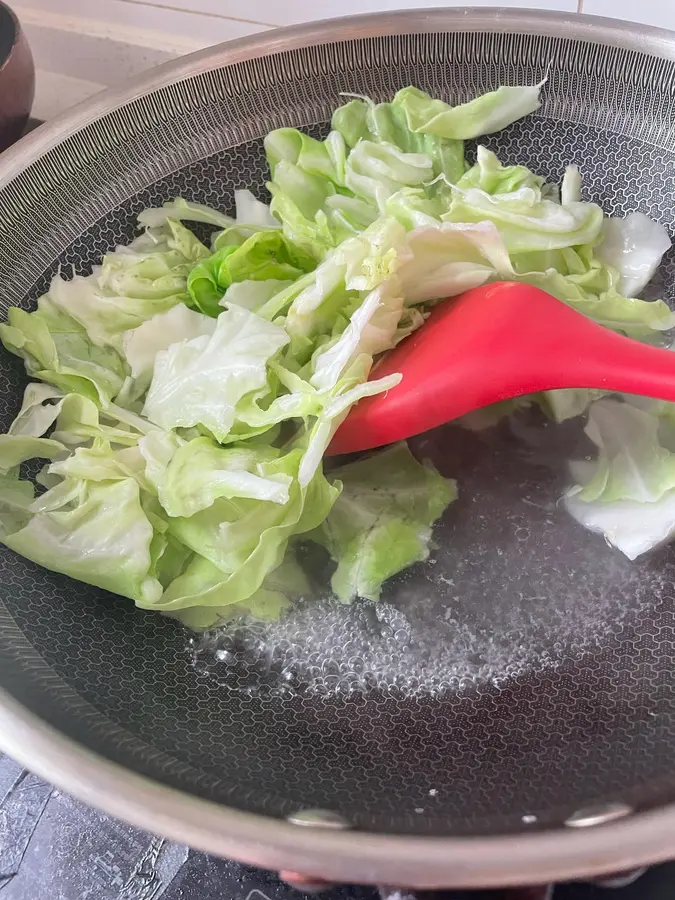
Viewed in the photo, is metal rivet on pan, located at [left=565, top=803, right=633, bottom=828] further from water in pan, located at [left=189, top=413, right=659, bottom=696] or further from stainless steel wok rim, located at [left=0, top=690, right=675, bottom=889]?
water in pan, located at [left=189, top=413, right=659, bottom=696]

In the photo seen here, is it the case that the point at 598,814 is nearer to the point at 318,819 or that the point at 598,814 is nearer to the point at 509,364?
the point at 318,819

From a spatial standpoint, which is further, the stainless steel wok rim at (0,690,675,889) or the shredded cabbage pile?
the shredded cabbage pile

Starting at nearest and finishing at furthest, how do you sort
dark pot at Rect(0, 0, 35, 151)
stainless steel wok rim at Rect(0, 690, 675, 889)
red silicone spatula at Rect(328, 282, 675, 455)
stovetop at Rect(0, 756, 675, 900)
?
1. stainless steel wok rim at Rect(0, 690, 675, 889)
2. stovetop at Rect(0, 756, 675, 900)
3. red silicone spatula at Rect(328, 282, 675, 455)
4. dark pot at Rect(0, 0, 35, 151)

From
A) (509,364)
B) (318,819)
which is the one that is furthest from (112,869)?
(509,364)

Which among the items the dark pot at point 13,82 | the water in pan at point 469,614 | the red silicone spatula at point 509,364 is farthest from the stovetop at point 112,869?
the dark pot at point 13,82

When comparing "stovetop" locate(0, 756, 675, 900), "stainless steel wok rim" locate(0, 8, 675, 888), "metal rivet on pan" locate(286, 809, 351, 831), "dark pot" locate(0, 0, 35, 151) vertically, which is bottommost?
"stovetop" locate(0, 756, 675, 900)

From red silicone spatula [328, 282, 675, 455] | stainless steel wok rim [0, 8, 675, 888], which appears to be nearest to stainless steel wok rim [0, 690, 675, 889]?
stainless steel wok rim [0, 8, 675, 888]

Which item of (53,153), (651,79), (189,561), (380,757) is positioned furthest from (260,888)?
(651,79)
